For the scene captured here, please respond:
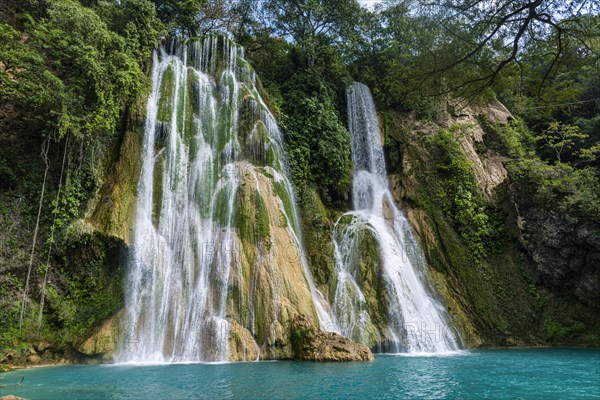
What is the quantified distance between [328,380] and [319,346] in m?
2.89

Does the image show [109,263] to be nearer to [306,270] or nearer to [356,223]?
[306,270]

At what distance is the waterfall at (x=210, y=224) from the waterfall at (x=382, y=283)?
4.26ft

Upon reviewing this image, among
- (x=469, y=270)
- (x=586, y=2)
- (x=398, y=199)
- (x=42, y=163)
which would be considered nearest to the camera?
(x=586, y=2)

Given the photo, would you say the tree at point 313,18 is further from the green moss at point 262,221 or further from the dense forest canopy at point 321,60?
the green moss at point 262,221

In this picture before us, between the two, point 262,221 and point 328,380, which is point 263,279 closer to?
point 262,221

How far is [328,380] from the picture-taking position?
25.8ft

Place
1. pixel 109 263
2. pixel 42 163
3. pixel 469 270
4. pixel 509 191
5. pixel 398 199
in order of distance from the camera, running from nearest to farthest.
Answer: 1. pixel 109 263
2. pixel 42 163
3. pixel 469 270
4. pixel 509 191
5. pixel 398 199

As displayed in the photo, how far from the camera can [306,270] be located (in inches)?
557

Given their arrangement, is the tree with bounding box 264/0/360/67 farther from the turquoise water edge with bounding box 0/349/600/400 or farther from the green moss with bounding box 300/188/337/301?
the turquoise water edge with bounding box 0/349/600/400

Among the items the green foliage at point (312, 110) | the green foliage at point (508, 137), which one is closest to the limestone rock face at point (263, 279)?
the green foliage at point (312, 110)

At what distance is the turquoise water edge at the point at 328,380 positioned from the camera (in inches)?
270

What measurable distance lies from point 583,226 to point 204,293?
1302 centimetres

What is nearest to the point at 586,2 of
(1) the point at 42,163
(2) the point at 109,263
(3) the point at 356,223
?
(3) the point at 356,223

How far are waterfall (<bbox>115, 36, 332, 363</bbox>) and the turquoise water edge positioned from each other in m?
1.43
